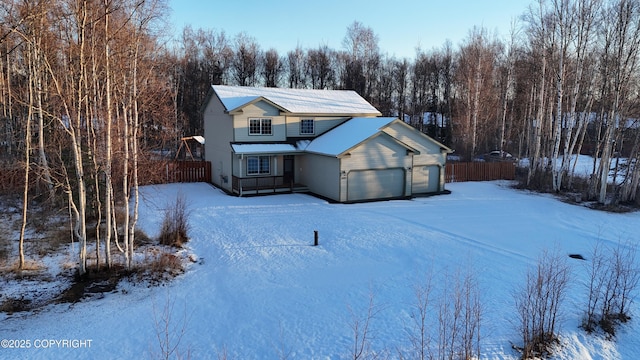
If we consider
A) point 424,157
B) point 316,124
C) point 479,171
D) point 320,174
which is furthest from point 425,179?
point 316,124

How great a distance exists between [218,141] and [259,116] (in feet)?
12.4

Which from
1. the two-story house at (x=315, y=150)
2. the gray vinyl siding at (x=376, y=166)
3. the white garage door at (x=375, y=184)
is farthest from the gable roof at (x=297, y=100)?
the white garage door at (x=375, y=184)

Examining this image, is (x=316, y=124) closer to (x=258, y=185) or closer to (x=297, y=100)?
(x=297, y=100)

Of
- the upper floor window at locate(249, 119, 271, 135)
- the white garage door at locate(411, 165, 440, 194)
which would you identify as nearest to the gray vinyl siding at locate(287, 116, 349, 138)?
the upper floor window at locate(249, 119, 271, 135)

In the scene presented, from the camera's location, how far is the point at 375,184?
70.9 feet

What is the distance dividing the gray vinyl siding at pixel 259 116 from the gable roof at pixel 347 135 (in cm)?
203

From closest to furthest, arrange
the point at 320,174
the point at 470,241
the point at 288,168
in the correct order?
the point at 470,241, the point at 320,174, the point at 288,168

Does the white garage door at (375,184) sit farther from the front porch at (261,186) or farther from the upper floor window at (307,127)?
the upper floor window at (307,127)

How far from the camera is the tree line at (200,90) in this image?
32.8 ft

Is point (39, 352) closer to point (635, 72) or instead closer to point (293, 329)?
point (293, 329)

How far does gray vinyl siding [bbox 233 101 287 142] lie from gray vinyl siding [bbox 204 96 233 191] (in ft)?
1.61

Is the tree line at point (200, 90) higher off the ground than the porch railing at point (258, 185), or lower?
higher

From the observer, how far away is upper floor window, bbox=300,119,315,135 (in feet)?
80.3

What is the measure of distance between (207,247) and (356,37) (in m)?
36.6
